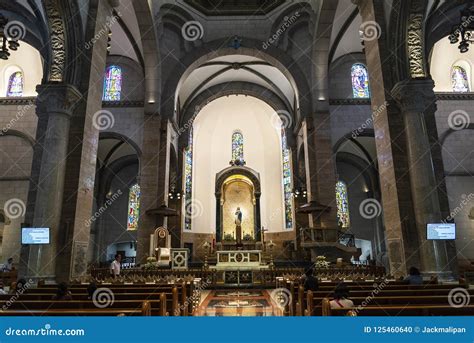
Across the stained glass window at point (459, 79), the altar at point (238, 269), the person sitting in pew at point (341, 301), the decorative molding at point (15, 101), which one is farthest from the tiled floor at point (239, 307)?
the stained glass window at point (459, 79)

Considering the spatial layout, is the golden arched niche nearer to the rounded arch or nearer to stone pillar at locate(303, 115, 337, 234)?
stone pillar at locate(303, 115, 337, 234)

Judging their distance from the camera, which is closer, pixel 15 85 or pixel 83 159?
pixel 83 159

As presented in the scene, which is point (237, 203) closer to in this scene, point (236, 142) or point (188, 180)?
point (188, 180)

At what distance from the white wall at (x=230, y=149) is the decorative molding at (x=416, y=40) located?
59.4ft

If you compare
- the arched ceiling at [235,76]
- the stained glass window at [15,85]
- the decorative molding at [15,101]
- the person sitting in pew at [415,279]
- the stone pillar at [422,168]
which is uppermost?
the arched ceiling at [235,76]

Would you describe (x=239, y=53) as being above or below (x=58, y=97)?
above

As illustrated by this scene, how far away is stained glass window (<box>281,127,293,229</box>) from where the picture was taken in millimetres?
25344

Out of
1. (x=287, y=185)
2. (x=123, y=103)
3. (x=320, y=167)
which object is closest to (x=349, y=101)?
(x=320, y=167)

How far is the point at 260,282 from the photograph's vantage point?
14.5m

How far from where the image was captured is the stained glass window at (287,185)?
2534 cm

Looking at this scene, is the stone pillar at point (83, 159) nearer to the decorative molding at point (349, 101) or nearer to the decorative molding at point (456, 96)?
the decorative molding at point (349, 101)

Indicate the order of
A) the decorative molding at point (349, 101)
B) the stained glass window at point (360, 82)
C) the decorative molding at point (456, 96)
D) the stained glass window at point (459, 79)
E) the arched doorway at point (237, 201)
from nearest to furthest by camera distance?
the decorative molding at point (456, 96) → the stained glass window at point (459, 79) → the decorative molding at point (349, 101) → the stained glass window at point (360, 82) → the arched doorway at point (237, 201)

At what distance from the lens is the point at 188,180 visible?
26.3m

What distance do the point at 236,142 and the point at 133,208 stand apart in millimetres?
10451
